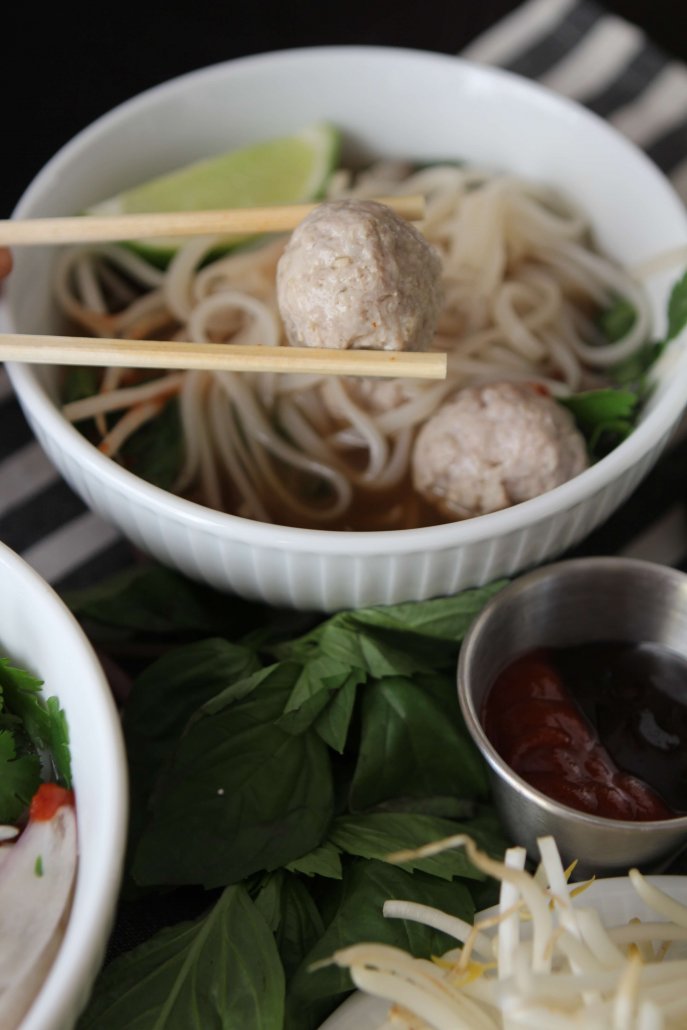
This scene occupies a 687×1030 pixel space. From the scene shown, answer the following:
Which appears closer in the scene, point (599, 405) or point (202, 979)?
point (202, 979)

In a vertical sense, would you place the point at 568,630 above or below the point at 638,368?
below

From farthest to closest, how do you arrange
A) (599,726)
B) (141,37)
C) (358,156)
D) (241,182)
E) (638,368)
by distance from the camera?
(141,37)
(358,156)
(241,182)
(638,368)
(599,726)

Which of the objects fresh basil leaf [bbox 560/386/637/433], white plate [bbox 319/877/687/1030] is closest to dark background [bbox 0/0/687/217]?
fresh basil leaf [bbox 560/386/637/433]

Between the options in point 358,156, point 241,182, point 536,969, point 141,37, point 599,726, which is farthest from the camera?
point 141,37

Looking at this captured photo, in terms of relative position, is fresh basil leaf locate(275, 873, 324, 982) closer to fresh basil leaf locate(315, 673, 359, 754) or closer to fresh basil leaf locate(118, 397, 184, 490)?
fresh basil leaf locate(315, 673, 359, 754)

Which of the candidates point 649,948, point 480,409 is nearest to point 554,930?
point 649,948

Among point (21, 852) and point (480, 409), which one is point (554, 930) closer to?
point (21, 852)

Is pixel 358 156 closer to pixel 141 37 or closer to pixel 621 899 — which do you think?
pixel 141 37

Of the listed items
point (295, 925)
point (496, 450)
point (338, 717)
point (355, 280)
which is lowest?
point (295, 925)

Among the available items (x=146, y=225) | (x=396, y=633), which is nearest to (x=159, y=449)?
(x=146, y=225)
